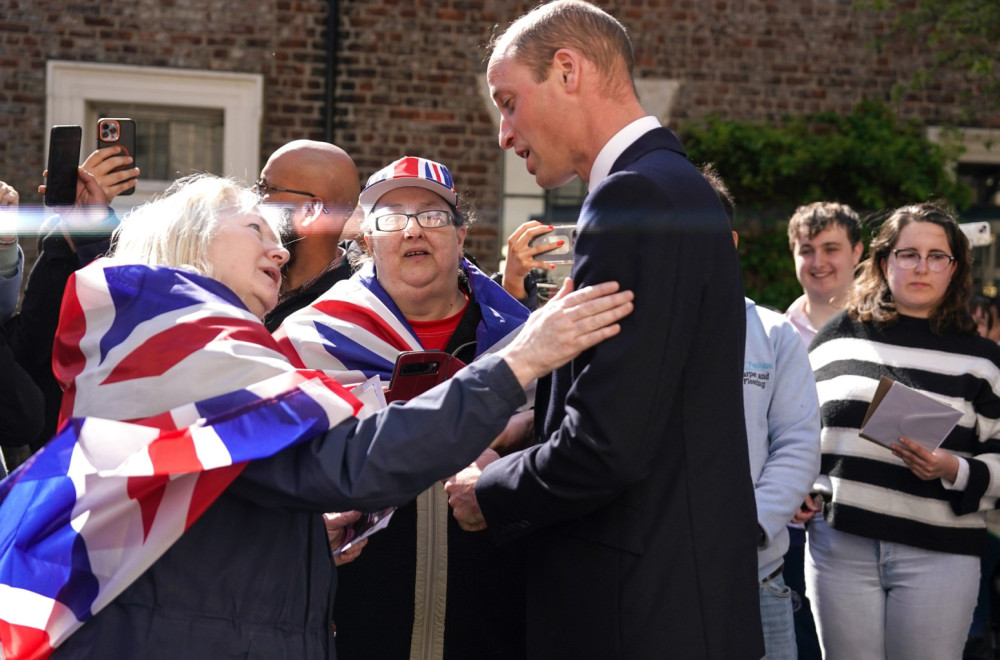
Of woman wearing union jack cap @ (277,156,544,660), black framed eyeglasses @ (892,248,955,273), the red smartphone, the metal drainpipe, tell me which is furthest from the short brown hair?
the metal drainpipe

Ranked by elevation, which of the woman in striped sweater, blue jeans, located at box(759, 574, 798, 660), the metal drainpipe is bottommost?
blue jeans, located at box(759, 574, 798, 660)

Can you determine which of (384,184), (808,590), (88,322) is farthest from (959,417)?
(88,322)

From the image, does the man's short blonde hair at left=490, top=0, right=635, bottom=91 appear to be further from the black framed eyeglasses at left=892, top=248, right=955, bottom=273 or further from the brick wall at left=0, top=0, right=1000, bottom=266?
the brick wall at left=0, top=0, right=1000, bottom=266

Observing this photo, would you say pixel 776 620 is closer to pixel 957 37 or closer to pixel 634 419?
pixel 634 419

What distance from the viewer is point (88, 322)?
6.55 feet

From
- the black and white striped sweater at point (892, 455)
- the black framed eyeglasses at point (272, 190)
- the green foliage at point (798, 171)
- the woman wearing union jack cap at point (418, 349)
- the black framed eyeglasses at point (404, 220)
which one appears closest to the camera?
the woman wearing union jack cap at point (418, 349)

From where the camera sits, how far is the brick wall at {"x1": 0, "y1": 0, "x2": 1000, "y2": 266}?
7.94 metres

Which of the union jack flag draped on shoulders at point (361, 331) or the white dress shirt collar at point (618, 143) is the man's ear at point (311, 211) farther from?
the white dress shirt collar at point (618, 143)

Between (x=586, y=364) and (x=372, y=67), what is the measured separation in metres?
6.77

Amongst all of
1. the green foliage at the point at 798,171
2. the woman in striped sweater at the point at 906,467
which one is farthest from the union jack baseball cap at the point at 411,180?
the green foliage at the point at 798,171

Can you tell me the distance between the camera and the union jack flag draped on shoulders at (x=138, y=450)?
1.89 meters

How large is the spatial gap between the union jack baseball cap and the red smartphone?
2.63 ft

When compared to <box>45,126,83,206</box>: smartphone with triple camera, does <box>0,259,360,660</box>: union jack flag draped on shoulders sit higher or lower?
lower

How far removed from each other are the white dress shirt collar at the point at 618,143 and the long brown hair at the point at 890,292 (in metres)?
2.15
